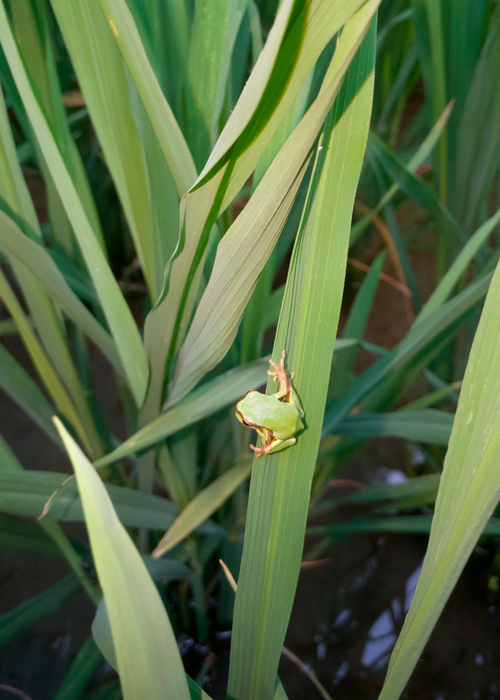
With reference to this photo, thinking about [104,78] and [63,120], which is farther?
[63,120]

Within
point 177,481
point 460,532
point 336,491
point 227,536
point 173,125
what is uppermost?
point 173,125

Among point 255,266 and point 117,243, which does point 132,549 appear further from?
point 117,243

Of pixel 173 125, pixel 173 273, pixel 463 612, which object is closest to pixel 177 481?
pixel 173 273

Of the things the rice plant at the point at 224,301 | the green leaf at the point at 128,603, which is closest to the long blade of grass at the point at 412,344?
the rice plant at the point at 224,301

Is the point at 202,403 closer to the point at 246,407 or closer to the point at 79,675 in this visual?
the point at 246,407

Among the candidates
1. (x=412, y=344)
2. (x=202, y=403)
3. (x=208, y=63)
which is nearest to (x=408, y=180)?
(x=412, y=344)

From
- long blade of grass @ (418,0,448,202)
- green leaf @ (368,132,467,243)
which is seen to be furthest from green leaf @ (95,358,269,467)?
long blade of grass @ (418,0,448,202)

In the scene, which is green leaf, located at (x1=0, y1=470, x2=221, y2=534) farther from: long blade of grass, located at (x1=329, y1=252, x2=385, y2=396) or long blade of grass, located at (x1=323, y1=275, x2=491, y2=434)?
long blade of grass, located at (x1=329, y1=252, x2=385, y2=396)
